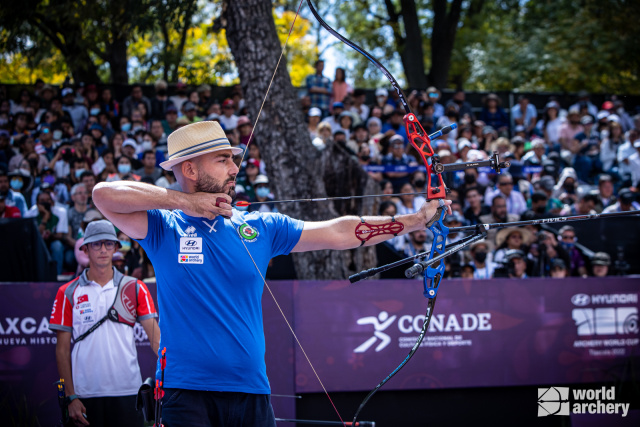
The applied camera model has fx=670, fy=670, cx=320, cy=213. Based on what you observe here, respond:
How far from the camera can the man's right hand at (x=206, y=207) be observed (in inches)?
113

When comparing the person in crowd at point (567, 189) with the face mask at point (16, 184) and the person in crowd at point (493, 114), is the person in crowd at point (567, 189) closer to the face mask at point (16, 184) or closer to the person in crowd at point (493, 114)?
the person in crowd at point (493, 114)

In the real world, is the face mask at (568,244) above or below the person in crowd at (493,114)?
below

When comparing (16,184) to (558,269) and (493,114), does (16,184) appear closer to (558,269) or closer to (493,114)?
(558,269)

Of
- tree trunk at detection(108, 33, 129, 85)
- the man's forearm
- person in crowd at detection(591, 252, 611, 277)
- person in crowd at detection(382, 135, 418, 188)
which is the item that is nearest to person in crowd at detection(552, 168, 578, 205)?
person in crowd at detection(591, 252, 611, 277)

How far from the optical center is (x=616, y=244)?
335 inches

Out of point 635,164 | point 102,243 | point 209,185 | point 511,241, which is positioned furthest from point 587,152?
point 209,185

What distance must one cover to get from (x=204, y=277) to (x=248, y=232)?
30 centimetres

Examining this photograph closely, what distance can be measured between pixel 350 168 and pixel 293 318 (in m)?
2.53

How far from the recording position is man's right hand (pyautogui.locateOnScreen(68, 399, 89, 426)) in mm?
4156

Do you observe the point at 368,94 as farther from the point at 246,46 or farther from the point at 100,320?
the point at 100,320

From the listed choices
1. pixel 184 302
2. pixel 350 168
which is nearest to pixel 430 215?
pixel 184 302

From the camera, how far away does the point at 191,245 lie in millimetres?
2934

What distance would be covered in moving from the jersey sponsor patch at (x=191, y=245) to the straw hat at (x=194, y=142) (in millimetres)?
365

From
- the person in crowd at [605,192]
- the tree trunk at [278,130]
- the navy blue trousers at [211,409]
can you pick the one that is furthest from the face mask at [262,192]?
the navy blue trousers at [211,409]
